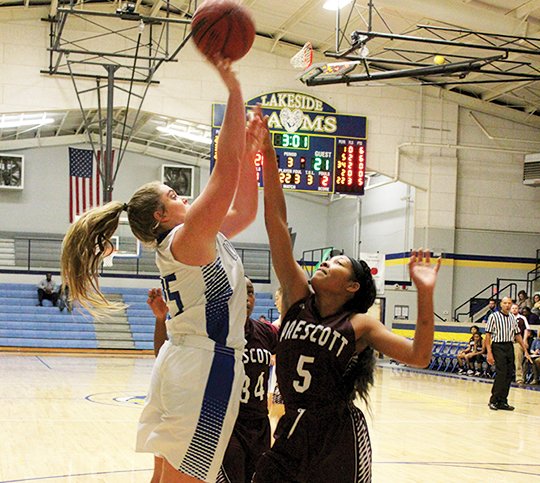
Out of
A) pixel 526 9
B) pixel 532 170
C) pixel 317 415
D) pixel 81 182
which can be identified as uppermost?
pixel 526 9

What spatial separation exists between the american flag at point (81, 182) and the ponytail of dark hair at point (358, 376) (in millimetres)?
20610

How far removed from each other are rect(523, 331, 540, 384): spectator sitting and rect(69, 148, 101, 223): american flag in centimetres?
1228

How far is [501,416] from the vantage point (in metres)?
10.5

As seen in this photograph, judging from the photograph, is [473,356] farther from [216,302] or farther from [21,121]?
[216,302]

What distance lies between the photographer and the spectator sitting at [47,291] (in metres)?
22.2

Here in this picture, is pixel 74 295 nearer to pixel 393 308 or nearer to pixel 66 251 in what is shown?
pixel 66 251

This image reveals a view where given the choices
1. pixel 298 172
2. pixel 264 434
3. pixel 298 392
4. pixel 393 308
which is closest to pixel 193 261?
pixel 298 392

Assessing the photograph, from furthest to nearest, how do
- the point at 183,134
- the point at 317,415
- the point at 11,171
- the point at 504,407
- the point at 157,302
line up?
the point at 11,171, the point at 183,134, the point at 504,407, the point at 157,302, the point at 317,415

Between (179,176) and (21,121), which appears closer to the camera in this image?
(21,121)

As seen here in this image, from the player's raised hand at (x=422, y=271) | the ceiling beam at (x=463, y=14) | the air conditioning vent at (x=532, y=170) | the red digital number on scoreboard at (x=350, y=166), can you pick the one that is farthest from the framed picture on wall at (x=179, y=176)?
the player's raised hand at (x=422, y=271)

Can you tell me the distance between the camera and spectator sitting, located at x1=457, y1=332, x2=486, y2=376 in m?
17.0

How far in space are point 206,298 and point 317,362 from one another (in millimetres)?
546

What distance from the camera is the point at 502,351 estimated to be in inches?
451

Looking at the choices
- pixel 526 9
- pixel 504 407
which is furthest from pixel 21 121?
pixel 504 407
